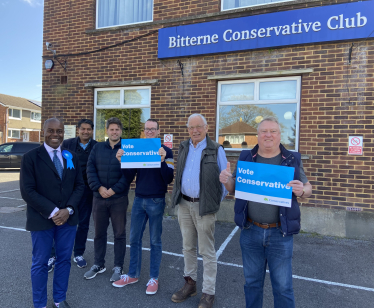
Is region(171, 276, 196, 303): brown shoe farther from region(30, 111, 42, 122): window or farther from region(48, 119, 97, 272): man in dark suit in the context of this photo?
region(30, 111, 42, 122): window

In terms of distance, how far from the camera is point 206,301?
110 inches

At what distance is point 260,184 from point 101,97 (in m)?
5.99

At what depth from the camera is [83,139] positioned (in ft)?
12.9

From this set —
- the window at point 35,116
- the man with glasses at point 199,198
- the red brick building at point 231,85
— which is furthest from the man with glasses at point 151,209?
the window at point 35,116

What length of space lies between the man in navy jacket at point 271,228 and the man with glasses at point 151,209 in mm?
1033

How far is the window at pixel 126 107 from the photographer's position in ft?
22.4

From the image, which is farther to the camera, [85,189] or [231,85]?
[231,85]

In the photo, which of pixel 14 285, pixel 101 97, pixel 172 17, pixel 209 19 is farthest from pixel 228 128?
pixel 14 285

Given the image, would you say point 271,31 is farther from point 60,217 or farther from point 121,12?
point 60,217

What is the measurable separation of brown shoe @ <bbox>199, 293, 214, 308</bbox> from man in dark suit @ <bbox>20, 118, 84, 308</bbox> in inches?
54.1

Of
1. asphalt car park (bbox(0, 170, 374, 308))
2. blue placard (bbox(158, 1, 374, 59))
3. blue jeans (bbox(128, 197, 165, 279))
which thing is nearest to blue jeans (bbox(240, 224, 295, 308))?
asphalt car park (bbox(0, 170, 374, 308))

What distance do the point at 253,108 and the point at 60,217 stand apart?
4.61 m

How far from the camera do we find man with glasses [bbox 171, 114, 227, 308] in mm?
2861

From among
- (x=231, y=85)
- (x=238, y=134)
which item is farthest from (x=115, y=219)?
(x=231, y=85)
